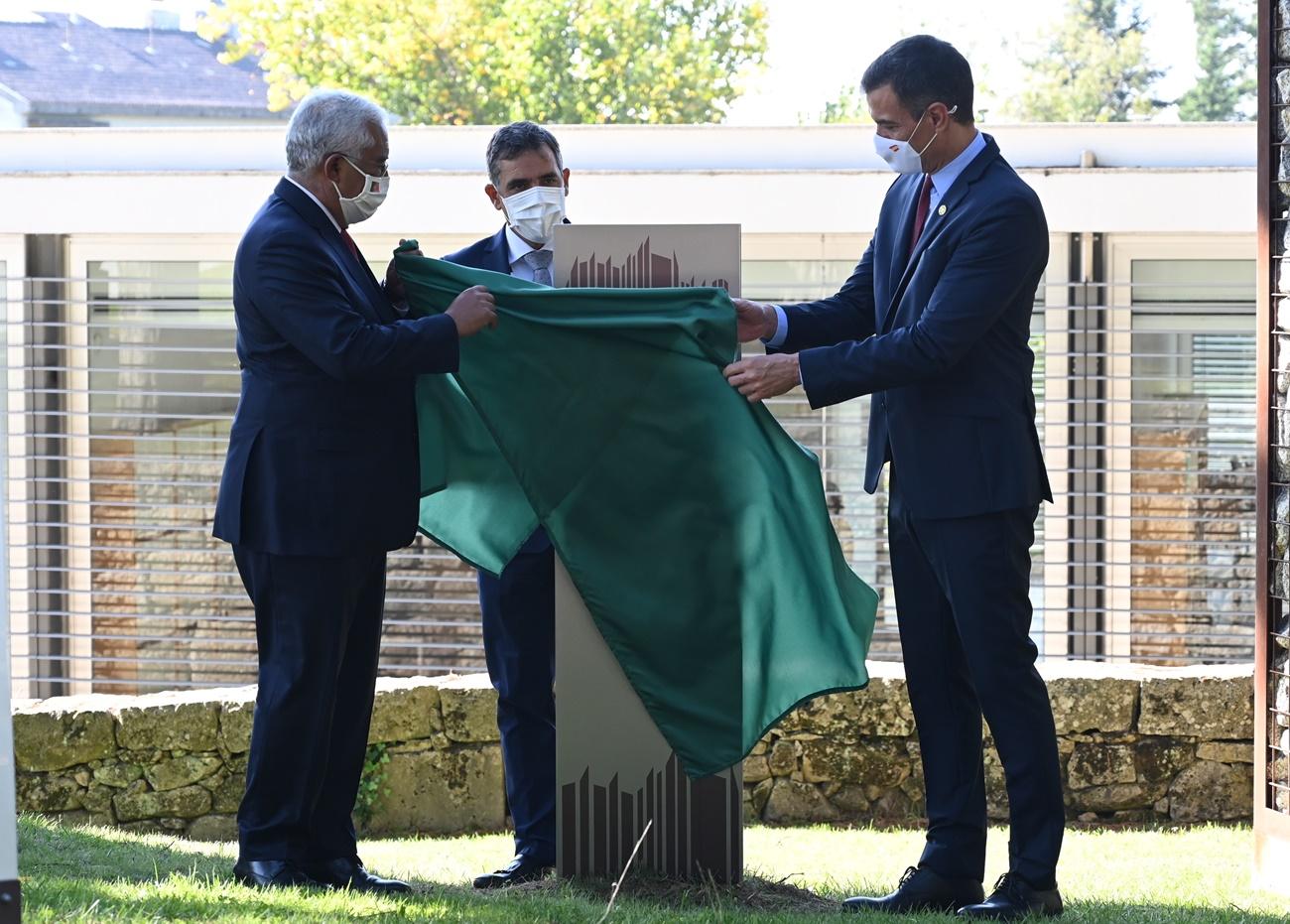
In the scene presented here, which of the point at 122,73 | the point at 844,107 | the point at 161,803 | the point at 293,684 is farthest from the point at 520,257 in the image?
the point at 122,73

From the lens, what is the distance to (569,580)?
446 centimetres

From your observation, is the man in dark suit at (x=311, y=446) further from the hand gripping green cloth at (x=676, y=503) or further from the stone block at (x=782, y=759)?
the stone block at (x=782, y=759)

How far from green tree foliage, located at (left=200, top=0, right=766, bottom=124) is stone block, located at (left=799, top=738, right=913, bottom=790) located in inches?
1209

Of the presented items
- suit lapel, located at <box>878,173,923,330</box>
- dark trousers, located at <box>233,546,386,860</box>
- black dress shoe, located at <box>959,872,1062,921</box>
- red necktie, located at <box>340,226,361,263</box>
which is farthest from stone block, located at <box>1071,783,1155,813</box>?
dark trousers, located at <box>233,546,386,860</box>

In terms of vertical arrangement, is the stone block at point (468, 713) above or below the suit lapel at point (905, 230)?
below

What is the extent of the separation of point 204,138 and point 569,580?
6.05m

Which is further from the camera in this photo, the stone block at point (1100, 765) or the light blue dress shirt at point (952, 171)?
the stone block at point (1100, 765)

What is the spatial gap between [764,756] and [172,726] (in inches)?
94.6

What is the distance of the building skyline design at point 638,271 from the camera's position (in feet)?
14.7

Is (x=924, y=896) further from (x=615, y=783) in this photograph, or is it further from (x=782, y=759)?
(x=782, y=759)

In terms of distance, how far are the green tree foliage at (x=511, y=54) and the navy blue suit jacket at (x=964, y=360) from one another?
32.7m

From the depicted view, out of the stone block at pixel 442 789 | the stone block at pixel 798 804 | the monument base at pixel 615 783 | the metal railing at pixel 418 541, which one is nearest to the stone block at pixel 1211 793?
the stone block at pixel 798 804

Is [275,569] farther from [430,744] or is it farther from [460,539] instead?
[430,744]

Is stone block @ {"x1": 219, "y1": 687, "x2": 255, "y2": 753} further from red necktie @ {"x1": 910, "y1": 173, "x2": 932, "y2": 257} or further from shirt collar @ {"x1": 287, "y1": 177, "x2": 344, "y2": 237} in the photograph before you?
red necktie @ {"x1": 910, "y1": 173, "x2": 932, "y2": 257}
